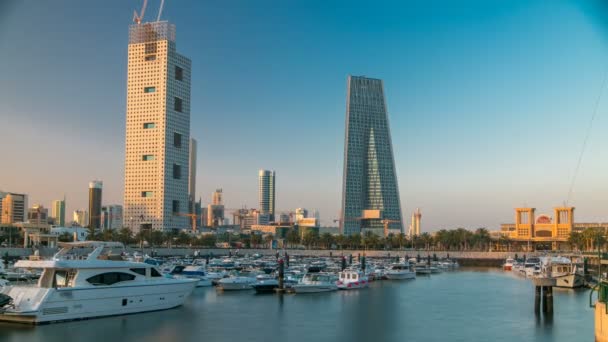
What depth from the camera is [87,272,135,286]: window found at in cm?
4088

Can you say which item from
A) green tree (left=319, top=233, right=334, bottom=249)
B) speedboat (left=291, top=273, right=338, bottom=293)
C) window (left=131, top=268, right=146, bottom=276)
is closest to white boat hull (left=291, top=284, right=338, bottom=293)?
speedboat (left=291, top=273, right=338, bottom=293)

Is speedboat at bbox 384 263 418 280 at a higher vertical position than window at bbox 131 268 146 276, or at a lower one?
lower

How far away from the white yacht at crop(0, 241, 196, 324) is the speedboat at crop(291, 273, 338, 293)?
1901 centimetres

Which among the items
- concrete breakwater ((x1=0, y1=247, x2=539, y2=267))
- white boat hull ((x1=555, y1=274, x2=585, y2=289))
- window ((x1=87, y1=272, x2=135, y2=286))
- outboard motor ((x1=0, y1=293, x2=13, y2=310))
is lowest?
concrete breakwater ((x1=0, y1=247, x2=539, y2=267))

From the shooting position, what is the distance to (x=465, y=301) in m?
57.5

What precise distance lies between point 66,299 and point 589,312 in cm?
4017

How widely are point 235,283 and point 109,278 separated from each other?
23.9 meters

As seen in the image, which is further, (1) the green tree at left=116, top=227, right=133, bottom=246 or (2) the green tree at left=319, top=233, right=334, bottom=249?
(2) the green tree at left=319, top=233, right=334, bottom=249

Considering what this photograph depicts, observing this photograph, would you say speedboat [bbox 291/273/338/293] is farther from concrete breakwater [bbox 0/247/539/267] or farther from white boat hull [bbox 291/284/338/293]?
concrete breakwater [bbox 0/247/539/267]

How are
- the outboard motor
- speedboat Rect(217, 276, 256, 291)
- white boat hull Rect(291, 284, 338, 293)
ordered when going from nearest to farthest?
the outboard motor < white boat hull Rect(291, 284, 338, 293) < speedboat Rect(217, 276, 256, 291)

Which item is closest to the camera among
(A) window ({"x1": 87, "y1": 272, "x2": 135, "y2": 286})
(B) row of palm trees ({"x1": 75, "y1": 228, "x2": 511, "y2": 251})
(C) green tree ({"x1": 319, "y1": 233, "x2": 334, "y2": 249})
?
(A) window ({"x1": 87, "y1": 272, "x2": 135, "y2": 286})

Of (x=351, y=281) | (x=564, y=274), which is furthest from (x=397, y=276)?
(x=564, y=274)

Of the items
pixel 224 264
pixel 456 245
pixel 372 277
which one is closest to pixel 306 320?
pixel 372 277

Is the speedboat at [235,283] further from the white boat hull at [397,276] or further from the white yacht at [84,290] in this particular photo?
the white boat hull at [397,276]
